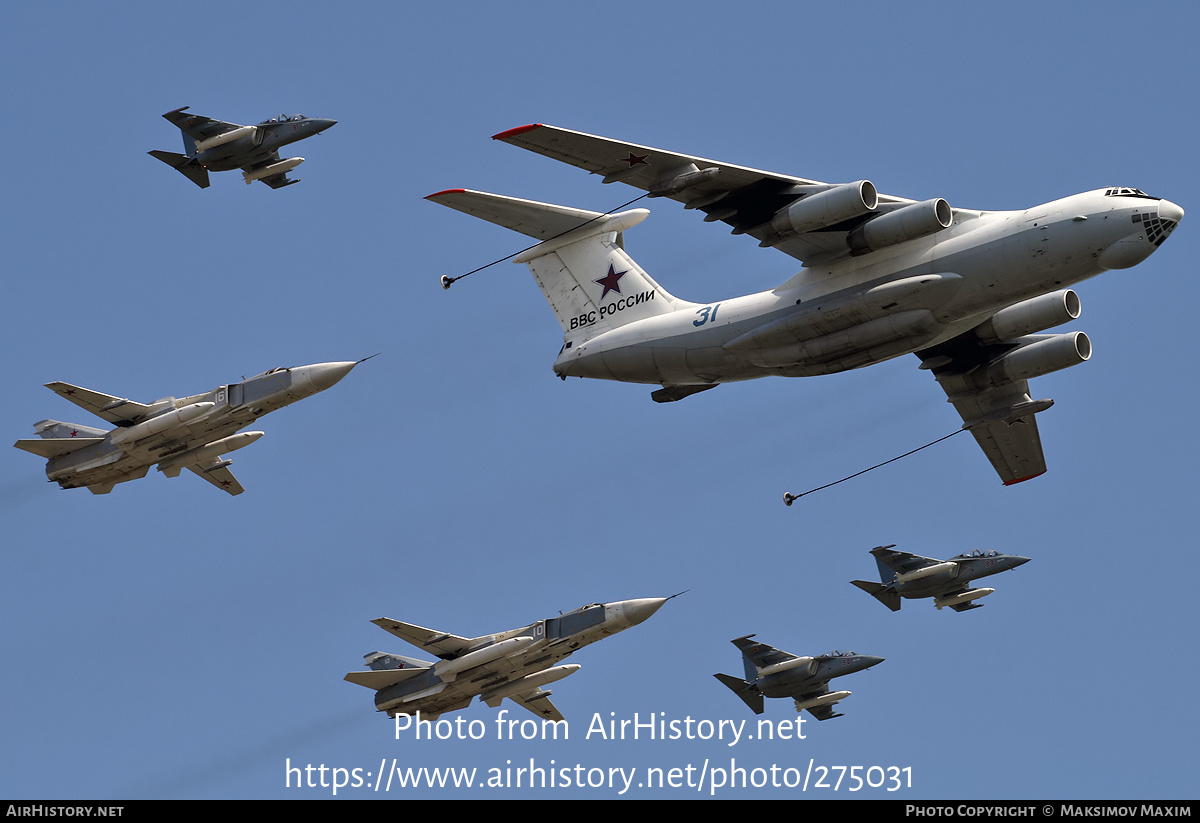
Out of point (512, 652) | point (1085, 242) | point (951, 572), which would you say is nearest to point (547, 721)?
point (512, 652)

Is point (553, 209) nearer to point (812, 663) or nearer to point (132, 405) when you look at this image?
point (132, 405)

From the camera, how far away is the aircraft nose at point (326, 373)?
98.3 ft

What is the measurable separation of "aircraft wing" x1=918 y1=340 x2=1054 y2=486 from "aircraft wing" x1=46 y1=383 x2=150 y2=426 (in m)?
14.6

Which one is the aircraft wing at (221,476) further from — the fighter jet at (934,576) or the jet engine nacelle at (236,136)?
the fighter jet at (934,576)

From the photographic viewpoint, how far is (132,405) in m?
30.5

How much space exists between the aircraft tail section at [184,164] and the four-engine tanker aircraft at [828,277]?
24.1ft

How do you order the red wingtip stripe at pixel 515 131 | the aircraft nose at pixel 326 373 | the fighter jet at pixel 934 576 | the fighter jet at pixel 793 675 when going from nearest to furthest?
1. the red wingtip stripe at pixel 515 131
2. the aircraft nose at pixel 326 373
3. the fighter jet at pixel 934 576
4. the fighter jet at pixel 793 675

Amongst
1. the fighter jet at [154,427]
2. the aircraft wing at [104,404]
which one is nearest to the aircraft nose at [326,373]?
the fighter jet at [154,427]

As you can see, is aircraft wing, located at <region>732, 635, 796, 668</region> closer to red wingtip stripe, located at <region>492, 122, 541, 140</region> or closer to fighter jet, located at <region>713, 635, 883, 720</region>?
fighter jet, located at <region>713, 635, 883, 720</region>

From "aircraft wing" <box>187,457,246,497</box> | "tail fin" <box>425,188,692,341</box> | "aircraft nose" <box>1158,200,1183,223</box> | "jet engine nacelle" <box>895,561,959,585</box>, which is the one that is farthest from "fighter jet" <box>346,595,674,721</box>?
"aircraft nose" <box>1158,200,1183,223</box>

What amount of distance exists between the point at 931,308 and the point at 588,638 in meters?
10.7

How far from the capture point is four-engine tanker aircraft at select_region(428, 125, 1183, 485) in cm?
2319

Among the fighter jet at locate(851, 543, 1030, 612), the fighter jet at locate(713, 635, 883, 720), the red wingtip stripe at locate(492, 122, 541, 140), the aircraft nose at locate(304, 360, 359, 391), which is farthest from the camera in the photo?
the fighter jet at locate(713, 635, 883, 720)

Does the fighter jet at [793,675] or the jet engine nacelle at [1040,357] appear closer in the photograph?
the jet engine nacelle at [1040,357]
